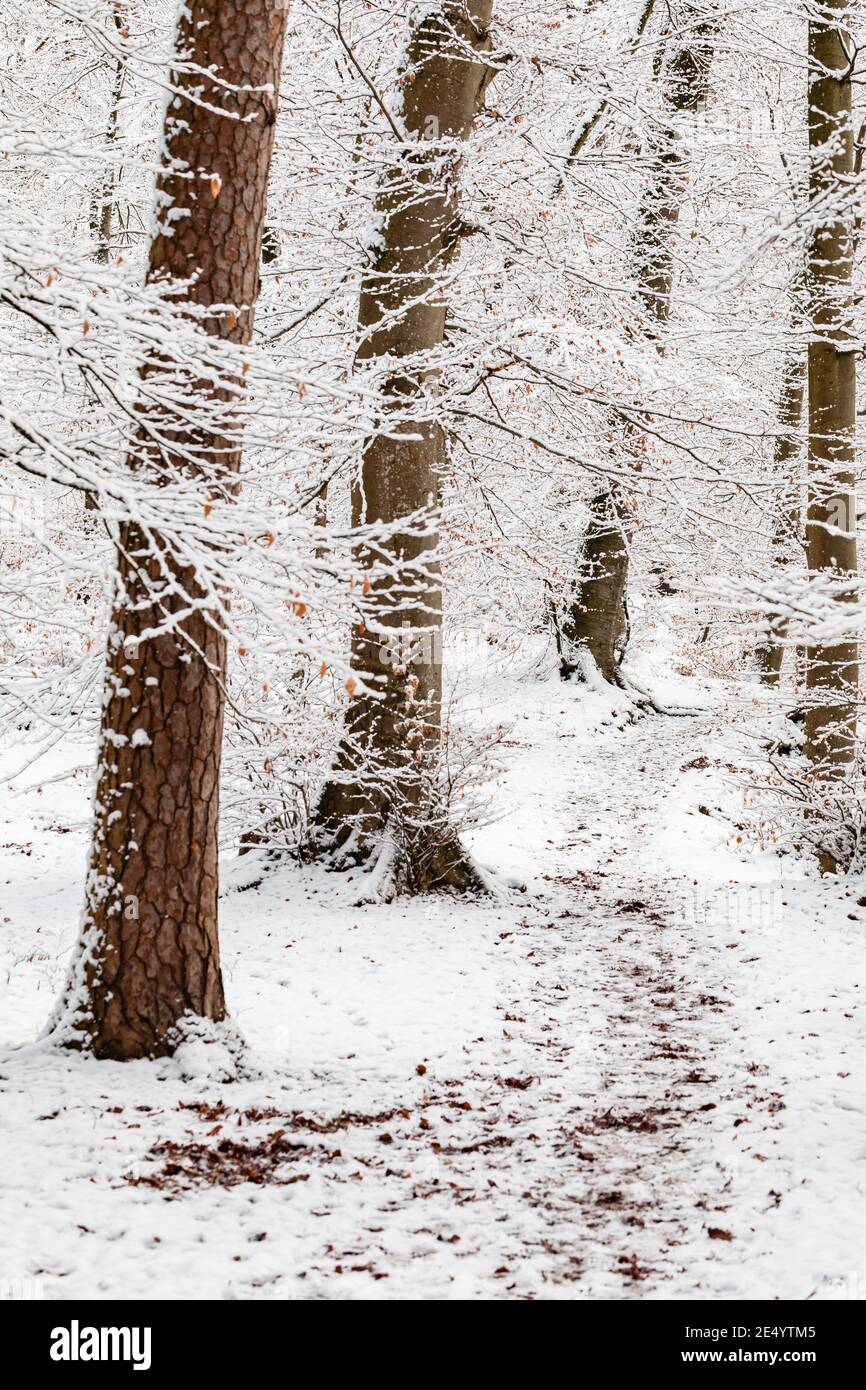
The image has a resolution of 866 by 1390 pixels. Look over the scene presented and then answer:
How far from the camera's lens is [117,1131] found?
4.27 m

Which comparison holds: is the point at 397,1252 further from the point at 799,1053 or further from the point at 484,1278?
the point at 799,1053

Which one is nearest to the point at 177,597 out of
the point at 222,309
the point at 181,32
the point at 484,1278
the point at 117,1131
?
the point at 222,309

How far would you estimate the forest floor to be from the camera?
343 cm

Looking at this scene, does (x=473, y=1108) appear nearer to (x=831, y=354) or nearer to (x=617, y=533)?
(x=831, y=354)

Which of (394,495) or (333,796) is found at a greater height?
(394,495)

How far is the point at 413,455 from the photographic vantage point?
809 centimetres

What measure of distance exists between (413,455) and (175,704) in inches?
154

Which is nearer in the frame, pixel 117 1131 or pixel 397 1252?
pixel 397 1252

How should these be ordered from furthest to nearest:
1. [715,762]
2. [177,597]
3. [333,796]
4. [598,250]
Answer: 1. [715,762]
2. [598,250]
3. [333,796]
4. [177,597]

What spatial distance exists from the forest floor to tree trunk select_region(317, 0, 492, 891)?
638 millimetres

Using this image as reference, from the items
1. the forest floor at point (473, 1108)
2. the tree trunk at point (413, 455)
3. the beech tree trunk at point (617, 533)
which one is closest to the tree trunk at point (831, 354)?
the forest floor at point (473, 1108)

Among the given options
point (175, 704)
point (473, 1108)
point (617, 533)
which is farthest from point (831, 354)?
point (617, 533)

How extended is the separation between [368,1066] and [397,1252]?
1.90 m

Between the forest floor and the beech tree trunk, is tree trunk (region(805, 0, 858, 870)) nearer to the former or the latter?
the forest floor
